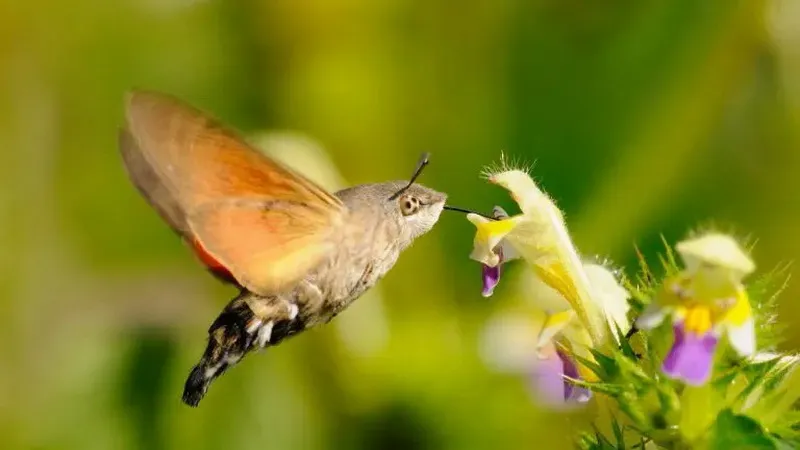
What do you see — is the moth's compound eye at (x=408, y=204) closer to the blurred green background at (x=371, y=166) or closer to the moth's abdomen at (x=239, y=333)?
the moth's abdomen at (x=239, y=333)

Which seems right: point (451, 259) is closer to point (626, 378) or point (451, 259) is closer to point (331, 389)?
point (331, 389)

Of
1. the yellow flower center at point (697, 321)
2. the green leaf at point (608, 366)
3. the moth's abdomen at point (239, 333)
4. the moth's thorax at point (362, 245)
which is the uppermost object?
the yellow flower center at point (697, 321)

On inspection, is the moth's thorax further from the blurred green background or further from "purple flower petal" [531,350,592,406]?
the blurred green background

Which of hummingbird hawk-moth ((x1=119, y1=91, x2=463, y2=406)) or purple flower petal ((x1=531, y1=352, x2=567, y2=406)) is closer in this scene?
hummingbird hawk-moth ((x1=119, y1=91, x2=463, y2=406))

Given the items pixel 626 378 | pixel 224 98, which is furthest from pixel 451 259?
pixel 626 378

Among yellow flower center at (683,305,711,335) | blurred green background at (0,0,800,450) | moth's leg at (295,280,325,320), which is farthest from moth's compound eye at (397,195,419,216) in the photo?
blurred green background at (0,0,800,450)

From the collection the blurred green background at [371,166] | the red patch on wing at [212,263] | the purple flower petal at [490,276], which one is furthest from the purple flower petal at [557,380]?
the blurred green background at [371,166]

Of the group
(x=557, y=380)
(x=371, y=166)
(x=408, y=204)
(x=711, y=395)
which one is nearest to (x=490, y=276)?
(x=408, y=204)
